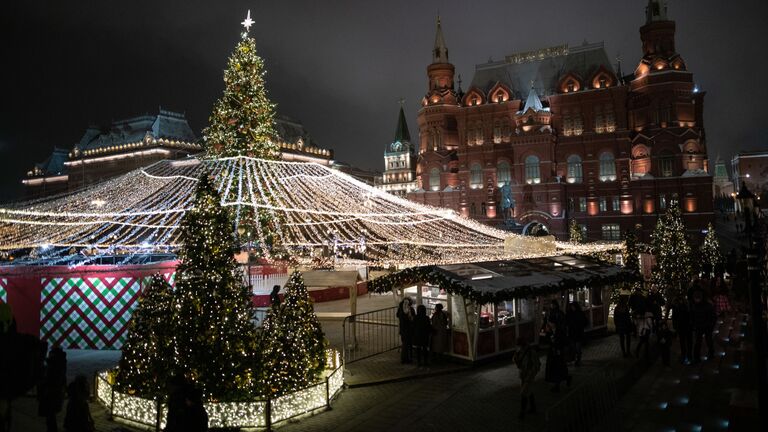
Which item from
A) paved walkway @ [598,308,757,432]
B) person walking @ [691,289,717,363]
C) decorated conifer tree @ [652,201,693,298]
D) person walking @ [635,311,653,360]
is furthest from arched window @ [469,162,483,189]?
person walking @ [691,289,717,363]

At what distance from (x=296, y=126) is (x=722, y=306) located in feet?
205

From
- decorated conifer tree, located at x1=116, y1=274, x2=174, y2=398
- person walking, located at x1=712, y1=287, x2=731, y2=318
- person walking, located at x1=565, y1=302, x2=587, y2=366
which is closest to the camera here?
decorated conifer tree, located at x1=116, y1=274, x2=174, y2=398

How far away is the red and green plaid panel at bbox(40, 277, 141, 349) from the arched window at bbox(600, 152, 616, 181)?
45.0 meters

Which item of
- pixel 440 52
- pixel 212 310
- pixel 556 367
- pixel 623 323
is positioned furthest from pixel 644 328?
pixel 440 52

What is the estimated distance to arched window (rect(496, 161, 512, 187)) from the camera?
51.2 meters

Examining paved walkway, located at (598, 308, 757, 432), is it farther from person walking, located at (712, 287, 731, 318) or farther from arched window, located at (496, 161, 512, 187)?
arched window, located at (496, 161, 512, 187)

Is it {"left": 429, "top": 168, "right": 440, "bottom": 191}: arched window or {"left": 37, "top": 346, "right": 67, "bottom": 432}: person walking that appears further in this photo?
{"left": 429, "top": 168, "right": 440, "bottom": 191}: arched window

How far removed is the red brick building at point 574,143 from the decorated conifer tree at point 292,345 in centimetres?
3454

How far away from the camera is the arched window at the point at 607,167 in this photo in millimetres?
47625

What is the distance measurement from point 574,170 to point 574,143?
9.00ft

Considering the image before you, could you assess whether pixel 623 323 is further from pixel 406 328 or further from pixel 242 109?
pixel 242 109

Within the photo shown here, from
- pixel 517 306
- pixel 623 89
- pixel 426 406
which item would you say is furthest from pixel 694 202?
pixel 426 406

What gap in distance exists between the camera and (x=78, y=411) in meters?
6.44

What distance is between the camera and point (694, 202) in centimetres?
4375
